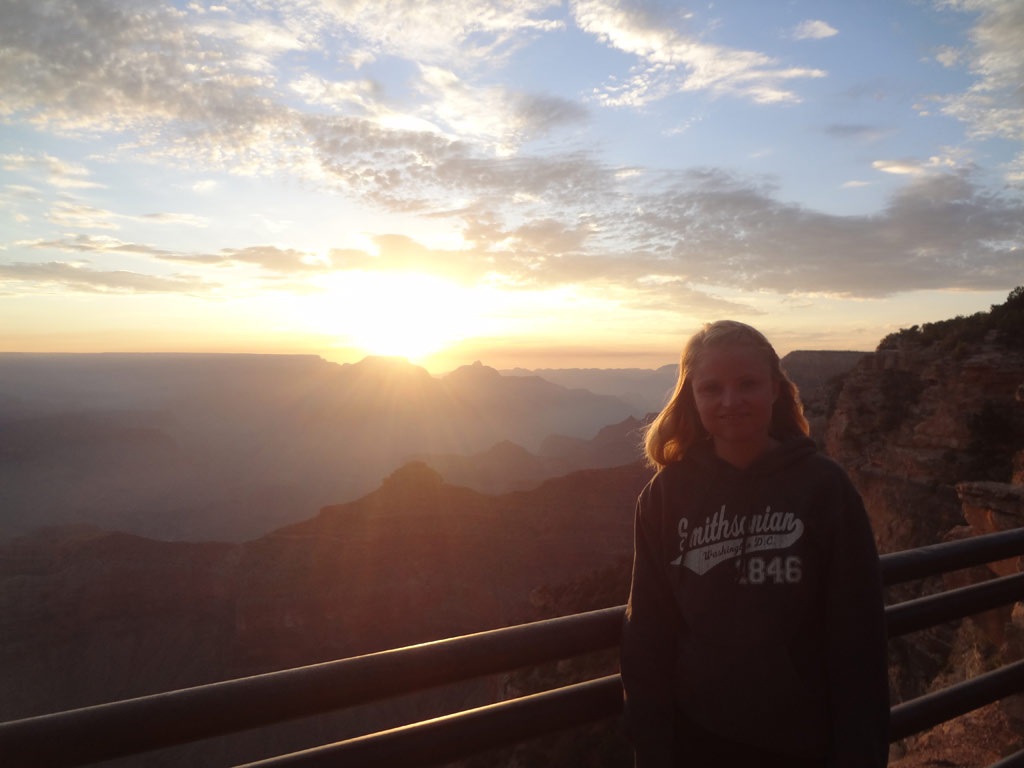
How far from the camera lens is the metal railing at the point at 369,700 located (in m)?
1.30

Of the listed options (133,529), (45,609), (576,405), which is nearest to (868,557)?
(45,609)

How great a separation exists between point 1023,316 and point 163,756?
38.5 metres

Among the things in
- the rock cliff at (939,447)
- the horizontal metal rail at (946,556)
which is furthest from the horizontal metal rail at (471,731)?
the rock cliff at (939,447)

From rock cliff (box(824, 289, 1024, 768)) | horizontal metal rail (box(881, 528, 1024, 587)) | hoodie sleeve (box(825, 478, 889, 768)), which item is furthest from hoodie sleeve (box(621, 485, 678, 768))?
rock cliff (box(824, 289, 1024, 768))

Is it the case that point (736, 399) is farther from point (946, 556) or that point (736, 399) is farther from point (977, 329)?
point (977, 329)

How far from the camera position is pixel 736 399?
187cm

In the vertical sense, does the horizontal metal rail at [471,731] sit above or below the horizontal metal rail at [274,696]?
below

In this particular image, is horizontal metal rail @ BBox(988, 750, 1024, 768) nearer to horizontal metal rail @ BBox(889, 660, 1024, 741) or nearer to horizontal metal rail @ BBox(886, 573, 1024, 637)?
horizontal metal rail @ BBox(889, 660, 1024, 741)

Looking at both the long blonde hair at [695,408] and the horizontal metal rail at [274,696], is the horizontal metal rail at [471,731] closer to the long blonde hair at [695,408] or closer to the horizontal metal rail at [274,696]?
the horizontal metal rail at [274,696]

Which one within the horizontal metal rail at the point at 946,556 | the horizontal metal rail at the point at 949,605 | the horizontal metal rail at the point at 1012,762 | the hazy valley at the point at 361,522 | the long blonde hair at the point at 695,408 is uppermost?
the long blonde hair at the point at 695,408

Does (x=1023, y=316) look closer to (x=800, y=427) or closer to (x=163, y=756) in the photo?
(x=800, y=427)

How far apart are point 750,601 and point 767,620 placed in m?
0.06

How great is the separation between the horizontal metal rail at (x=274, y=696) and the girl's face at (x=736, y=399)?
61 cm

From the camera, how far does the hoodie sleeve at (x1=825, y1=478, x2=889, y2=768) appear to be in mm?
1575
